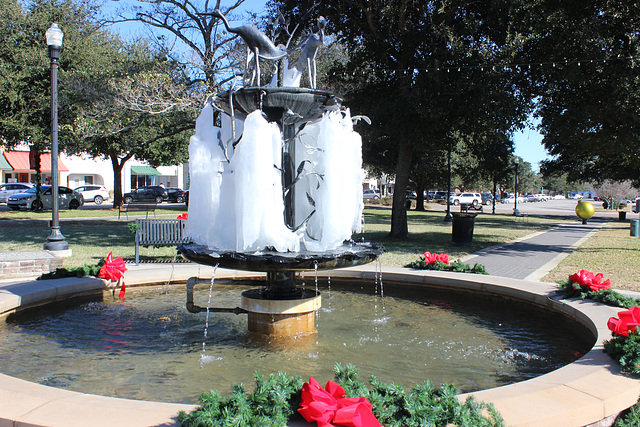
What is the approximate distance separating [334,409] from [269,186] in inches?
129

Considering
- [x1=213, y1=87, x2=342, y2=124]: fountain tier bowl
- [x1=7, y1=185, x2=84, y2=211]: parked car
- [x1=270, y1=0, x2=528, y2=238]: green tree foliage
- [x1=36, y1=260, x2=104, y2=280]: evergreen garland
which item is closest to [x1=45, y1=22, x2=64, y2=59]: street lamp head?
[x1=36, y1=260, x2=104, y2=280]: evergreen garland

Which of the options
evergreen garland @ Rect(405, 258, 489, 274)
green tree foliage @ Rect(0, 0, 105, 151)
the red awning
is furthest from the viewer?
the red awning

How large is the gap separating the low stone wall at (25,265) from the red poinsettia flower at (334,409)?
903 centimetres

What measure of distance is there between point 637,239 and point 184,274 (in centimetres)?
1901

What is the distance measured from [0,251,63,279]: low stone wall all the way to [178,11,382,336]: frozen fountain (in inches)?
205

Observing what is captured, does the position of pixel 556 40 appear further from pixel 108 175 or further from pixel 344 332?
pixel 108 175

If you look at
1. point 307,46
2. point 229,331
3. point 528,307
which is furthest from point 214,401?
point 528,307

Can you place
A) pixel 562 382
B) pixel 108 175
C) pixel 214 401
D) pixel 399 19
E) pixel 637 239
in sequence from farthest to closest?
pixel 108 175 → pixel 637 239 → pixel 399 19 → pixel 562 382 → pixel 214 401

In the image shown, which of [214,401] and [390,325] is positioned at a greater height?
[214,401]

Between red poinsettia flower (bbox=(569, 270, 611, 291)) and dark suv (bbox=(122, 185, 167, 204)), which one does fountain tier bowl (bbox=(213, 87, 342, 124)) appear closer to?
red poinsettia flower (bbox=(569, 270, 611, 291))

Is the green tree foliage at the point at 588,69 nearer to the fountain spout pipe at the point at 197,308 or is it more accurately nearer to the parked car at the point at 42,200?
the fountain spout pipe at the point at 197,308

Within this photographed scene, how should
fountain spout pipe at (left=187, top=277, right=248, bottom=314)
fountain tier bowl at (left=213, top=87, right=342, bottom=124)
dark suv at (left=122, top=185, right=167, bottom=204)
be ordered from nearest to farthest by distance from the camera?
fountain tier bowl at (left=213, top=87, right=342, bottom=124), fountain spout pipe at (left=187, top=277, right=248, bottom=314), dark suv at (left=122, top=185, right=167, bottom=204)

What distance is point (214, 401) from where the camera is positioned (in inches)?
138

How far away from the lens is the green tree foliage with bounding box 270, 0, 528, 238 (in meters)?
16.6
